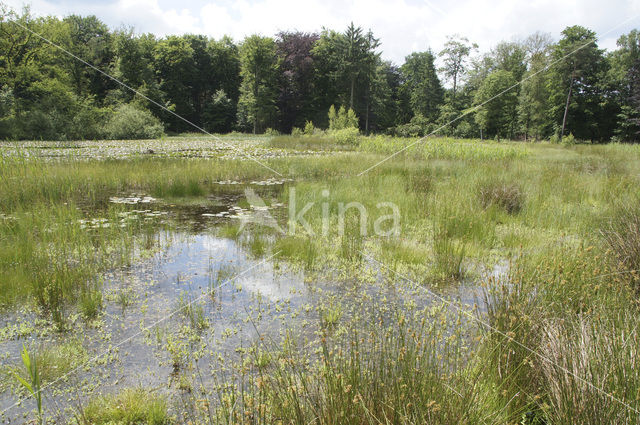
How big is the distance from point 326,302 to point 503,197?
453 cm

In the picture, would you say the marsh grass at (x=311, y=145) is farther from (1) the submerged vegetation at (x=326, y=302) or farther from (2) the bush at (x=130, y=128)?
(1) the submerged vegetation at (x=326, y=302)

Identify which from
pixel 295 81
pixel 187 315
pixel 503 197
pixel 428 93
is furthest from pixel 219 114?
pixel 187 315

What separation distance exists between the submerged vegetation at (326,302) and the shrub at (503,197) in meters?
0.03

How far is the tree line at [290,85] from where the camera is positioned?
2386 centimetres

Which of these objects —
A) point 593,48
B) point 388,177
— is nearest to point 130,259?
point 388,177

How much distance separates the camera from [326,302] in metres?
3.59

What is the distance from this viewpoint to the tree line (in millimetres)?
23859

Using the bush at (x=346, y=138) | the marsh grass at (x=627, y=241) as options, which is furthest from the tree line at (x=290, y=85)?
the marsh grass at (x=627, y=241)

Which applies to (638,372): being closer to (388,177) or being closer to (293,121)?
(388,177)

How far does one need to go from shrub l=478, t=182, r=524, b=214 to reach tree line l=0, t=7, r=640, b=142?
1786 centimetres

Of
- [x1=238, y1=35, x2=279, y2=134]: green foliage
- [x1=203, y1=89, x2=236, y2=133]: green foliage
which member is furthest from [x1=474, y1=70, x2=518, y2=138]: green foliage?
[x1=203, y1=89, x2=236, y2=133]: green foliage

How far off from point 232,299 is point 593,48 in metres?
34.7

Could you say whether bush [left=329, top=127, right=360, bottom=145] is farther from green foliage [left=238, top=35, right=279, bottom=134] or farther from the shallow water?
the shallow water

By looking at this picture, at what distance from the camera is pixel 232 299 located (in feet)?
11.9
